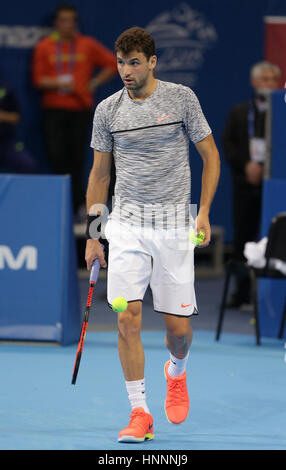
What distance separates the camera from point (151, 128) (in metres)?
5.02

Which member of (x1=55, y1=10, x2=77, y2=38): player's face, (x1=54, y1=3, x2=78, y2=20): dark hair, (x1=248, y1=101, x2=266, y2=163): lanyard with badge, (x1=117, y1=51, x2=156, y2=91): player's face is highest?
(x1=117, y1=51, x2=156, y2=91): player's face

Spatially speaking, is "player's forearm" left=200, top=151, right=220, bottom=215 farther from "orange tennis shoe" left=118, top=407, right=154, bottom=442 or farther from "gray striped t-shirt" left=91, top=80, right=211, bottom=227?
"orange tennis shoe" left=118, top=407, right=154, bottom=442

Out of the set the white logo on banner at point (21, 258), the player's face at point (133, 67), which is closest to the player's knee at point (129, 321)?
the player's face at point (133, 67)

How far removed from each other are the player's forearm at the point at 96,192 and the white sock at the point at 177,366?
974 millimetres

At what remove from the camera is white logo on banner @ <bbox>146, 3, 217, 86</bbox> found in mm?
12828

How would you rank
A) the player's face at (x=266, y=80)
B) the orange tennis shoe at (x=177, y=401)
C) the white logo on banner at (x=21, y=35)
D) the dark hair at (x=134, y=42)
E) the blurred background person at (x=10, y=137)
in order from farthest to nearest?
1. the white logo on banner at (x=21, y=35)
2. the blurred background person at (x=10, y=137)
3. the player's face at (x=266, y=80)
4. the orange tennis shoe at (x=177, y=401)
5. the dark hair at (x=134, y=42)

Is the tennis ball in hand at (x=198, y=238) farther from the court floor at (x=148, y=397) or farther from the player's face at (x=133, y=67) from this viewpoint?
the court floor at (x=148, y=397)

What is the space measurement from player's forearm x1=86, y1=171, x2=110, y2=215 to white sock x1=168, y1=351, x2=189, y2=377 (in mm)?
974

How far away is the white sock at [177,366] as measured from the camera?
548 cm

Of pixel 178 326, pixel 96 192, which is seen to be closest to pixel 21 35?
pixel 96 192

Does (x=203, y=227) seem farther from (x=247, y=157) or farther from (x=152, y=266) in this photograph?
(x=247, y=157)

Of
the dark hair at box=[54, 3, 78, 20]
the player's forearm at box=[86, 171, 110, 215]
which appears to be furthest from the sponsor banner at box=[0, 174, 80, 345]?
the dark hair at box=[54, 3, 78, 20]
